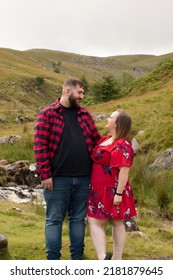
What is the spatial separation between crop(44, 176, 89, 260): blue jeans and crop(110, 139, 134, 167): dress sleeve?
1.53 ft

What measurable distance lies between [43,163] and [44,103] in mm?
46166

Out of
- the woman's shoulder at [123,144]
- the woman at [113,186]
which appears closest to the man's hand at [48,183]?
the woman at [113,186]

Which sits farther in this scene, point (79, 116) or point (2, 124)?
point (2, 124)

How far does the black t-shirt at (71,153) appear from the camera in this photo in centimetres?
534

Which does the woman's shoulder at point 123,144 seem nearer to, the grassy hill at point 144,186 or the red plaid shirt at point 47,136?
the red plaid shirt at point 47,136

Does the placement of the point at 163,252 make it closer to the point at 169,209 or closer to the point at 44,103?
the point at 169,209

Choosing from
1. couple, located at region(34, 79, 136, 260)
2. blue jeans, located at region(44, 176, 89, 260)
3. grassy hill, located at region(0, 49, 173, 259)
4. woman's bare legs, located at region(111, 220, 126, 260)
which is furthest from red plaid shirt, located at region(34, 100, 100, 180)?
grassy hill, located at region(0, 49, 173, 259)

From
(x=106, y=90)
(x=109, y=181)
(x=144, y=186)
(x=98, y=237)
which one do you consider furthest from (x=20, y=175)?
(x=106, y=90)

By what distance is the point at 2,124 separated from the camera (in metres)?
29.8

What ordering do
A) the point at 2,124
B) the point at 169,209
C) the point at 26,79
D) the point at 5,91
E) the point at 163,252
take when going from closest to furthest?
the point at 163,252, the point at 169,209, the point at 2,124, the point at 5,91, the point at 26,79

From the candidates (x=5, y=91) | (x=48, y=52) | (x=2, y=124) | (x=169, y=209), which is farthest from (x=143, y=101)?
(x=48, y=52)

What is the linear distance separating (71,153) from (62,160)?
13 cm

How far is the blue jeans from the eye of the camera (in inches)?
211

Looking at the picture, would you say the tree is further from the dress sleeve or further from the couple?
the dress sleeve
